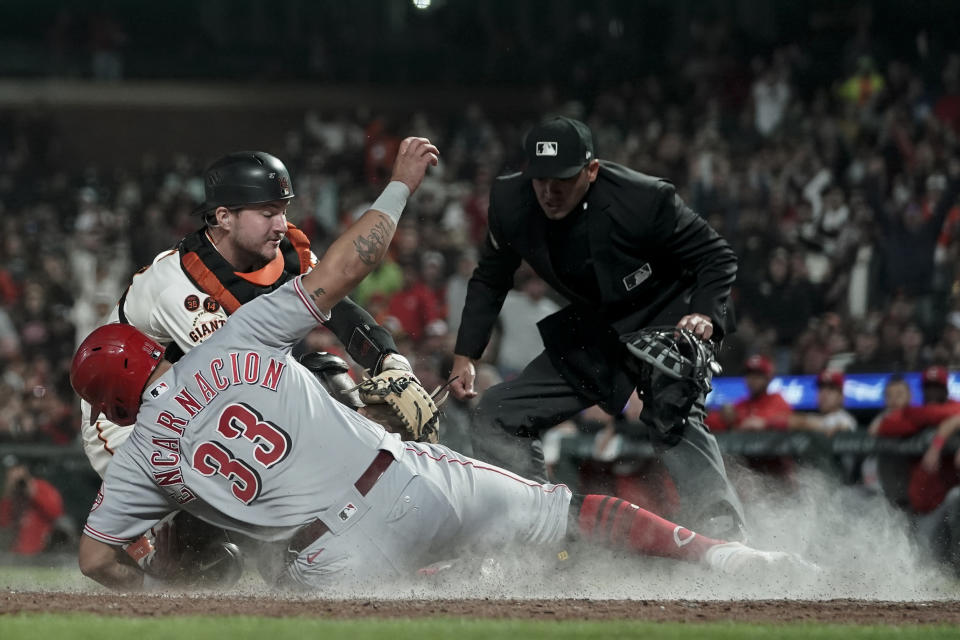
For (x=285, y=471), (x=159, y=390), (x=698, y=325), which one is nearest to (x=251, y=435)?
(x=285, y=471)

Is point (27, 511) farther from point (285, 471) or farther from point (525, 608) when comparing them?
point (525, 608)

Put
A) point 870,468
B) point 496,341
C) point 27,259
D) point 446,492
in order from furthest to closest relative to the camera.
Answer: point 27,259
point 496,341
point 870,468
point 446,492

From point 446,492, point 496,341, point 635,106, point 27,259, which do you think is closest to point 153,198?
point 27,259

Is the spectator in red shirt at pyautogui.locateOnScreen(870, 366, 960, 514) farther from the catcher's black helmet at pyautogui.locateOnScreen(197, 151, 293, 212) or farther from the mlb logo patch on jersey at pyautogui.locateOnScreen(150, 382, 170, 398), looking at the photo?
the mlb logo patch on jersey at pyautogui.locateOnScreen(150, 382, 170, 398)

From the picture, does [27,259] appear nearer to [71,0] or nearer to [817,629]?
[71,0]

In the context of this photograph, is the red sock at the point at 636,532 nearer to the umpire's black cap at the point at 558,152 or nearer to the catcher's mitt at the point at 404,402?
the catcher's mitt at the point at 404,402

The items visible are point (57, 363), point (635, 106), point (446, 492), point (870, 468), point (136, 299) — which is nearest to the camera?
point (446, 492)
